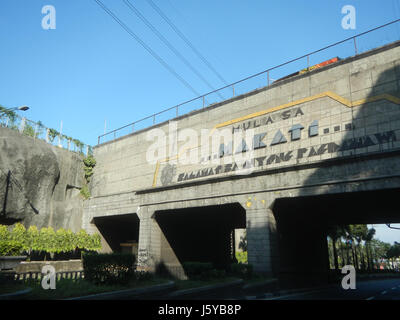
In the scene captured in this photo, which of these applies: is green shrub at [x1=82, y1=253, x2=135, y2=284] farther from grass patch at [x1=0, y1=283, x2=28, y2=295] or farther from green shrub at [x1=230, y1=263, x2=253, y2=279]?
green shrub at [x1=230, y1=263, x2=253, y2=279]

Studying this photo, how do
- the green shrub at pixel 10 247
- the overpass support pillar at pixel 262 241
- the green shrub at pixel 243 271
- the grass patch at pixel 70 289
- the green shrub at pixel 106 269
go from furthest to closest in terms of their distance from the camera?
the overpass support pillar at pixel 262 241, the green shrub at pixel 243 271, the green shrub at pixel 10 247, the green shrub at pixel 106 269, the grass patch at pixel 70 289

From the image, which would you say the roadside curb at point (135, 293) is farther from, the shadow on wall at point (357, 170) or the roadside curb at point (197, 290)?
the shadow on wall at point (357, 170)

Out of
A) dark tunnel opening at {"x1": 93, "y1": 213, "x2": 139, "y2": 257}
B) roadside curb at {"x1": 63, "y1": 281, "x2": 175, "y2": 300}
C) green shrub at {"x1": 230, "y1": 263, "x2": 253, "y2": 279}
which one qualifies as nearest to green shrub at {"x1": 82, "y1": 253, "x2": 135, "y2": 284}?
roadside curb at {"x1": 63, "y1": 281, "x2": 175, "y2": 300}

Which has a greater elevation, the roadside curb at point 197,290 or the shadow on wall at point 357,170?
the shadow on wall at point 357,170

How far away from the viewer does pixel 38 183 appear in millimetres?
33406

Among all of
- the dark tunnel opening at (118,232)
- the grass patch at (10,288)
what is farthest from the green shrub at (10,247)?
the dark tunnel opening at (118,232)

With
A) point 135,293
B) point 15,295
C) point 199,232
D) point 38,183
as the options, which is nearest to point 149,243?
point 199,232

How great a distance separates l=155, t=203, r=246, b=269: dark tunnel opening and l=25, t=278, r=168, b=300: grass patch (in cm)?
1180

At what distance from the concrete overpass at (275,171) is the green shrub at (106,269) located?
8927 millimetres

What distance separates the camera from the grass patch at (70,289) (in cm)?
1114

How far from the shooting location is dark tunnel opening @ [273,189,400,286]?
810 inches

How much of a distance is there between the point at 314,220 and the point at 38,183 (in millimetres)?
27584

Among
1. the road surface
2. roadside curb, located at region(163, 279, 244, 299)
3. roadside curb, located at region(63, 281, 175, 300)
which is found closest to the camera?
roadside curb, located at region(63, 281, 175, 300)
